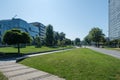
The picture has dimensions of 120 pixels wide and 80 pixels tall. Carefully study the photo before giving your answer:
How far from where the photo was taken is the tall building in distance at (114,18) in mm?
139375

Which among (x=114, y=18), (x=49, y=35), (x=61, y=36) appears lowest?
(x=49, y=35)

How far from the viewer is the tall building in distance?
139 meters

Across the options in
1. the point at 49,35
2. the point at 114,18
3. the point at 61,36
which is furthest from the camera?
the point at 114,18

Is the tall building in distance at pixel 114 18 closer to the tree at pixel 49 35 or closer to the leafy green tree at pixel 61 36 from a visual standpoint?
the leafy green tree at pixel 61 36

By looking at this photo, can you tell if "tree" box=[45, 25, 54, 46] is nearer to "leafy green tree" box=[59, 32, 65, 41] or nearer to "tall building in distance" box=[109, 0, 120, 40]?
"leafy green tree" box=[59, 32, 65, 41]

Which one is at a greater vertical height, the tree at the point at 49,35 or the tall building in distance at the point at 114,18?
the tall building in distance at the point at 114,18

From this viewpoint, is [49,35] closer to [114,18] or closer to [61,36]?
[61,36]

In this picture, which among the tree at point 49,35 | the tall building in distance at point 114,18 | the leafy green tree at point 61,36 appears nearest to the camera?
the tree at point 49,35

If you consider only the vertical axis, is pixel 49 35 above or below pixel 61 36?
below

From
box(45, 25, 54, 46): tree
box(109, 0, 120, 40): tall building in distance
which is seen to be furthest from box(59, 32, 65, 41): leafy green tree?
box(109, 0, 120, 40): tall building in distance

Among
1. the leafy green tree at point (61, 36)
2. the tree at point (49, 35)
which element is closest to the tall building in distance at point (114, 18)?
the leafy green tree at point (61, 36)

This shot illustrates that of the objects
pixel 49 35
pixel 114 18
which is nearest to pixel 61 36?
pixel 49 35

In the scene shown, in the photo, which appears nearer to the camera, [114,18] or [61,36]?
[61,36]

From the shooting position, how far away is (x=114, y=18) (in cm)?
15112
